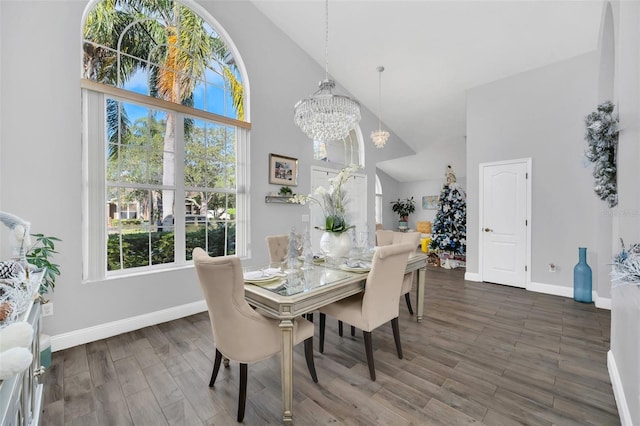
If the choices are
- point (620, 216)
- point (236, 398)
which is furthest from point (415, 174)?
point (236, 398)

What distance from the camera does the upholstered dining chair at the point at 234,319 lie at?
1.50 m

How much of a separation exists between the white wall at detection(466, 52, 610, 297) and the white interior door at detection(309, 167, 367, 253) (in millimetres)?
2301

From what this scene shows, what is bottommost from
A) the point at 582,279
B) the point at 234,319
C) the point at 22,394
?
the point at 582,279

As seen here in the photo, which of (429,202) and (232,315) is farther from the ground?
(429,202)

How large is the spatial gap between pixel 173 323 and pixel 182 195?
4.78ft

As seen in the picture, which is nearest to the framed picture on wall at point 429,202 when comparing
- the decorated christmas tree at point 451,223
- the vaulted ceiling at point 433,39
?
the decorated christmas tree at point 451,223

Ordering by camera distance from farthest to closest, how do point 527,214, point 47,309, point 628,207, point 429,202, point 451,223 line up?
1. point 429,202
2. point 451,223
3. point 527,214
4. point 47,309
5. point 628,207

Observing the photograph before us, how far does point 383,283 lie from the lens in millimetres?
2090

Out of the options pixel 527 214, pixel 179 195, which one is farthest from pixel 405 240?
pixel 179 195

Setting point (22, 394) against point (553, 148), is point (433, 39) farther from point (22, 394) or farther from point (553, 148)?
point (22, 394)

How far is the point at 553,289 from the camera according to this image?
3.96 metres

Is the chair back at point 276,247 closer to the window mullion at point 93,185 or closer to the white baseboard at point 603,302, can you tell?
the window mullion at point 93,185

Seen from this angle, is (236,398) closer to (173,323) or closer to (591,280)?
(173,323)

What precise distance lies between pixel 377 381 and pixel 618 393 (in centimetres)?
149
